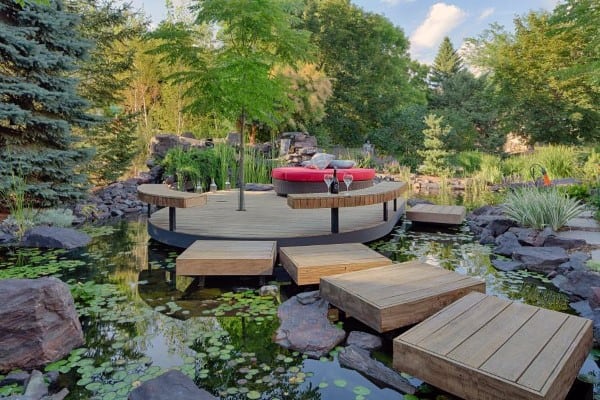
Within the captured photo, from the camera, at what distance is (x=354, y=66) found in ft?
69.1

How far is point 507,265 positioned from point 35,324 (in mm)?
4233

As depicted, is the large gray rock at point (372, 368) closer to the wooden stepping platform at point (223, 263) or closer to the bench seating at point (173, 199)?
the wooden stepping platform at point (223, 263)

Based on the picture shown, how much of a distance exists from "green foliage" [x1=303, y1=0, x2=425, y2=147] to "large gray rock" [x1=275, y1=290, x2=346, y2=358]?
18.3 metres

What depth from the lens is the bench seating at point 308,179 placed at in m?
7.32

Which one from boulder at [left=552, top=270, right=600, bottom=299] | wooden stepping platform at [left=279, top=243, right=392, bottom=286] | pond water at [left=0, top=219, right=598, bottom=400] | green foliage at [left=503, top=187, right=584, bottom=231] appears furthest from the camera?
green foliage at [left=503, top=187, right=584, bottom=231]

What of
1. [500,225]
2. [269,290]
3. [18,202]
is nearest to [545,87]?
[500,225]

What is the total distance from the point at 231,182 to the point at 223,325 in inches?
280

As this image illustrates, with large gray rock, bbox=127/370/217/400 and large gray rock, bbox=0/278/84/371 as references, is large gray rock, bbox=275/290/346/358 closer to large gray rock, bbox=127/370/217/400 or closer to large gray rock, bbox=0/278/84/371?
large gray rock, bbox=127/370/217/400

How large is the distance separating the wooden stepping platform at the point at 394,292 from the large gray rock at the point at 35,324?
1752mm

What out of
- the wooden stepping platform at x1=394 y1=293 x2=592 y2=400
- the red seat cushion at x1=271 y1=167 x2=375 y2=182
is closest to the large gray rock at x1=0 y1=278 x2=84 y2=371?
the wooden stepping platform at x1=394 y1=293 x2=592 y2=400

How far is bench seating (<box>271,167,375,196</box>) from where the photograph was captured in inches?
288

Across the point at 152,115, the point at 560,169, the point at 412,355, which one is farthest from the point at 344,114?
the point at 412,355

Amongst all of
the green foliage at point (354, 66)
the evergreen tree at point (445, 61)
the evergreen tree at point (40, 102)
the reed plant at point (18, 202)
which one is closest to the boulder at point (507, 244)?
the reed plant at point (18, 202)

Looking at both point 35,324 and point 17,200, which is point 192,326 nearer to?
point 35,324
